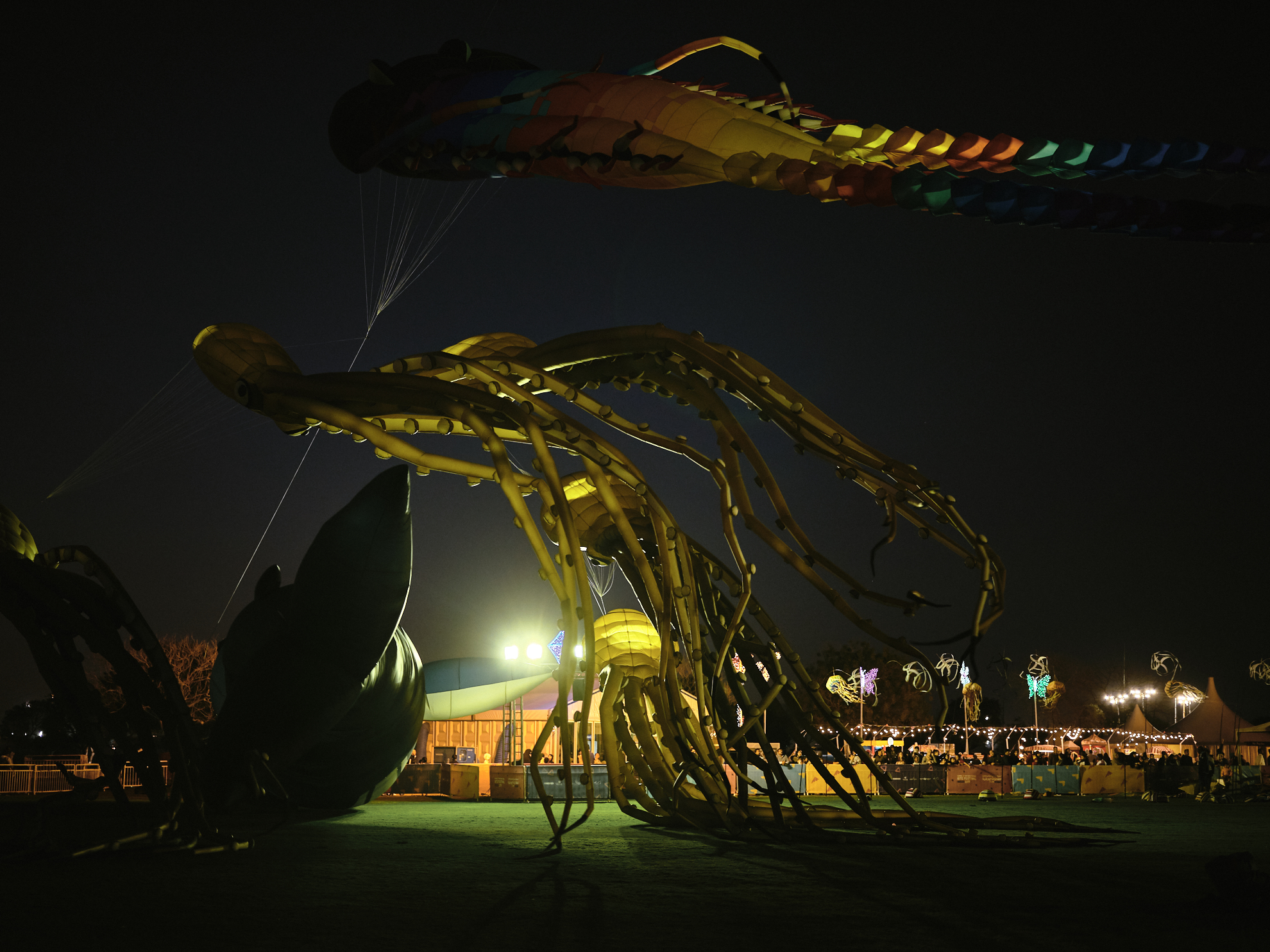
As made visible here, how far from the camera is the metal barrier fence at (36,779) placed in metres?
32.6

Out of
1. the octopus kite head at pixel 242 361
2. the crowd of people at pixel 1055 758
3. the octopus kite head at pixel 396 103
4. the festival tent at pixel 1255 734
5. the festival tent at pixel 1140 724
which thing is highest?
the octopus kite head at pixel 396 103

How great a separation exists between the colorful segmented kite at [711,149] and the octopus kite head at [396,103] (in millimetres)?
16

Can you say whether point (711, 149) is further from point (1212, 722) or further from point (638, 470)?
point (1212, 722)

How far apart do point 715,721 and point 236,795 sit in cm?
577

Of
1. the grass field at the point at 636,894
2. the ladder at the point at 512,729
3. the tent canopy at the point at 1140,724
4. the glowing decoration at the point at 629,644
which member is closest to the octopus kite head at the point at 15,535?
the grass field at the point at 636,894

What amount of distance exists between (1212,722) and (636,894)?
47.0m

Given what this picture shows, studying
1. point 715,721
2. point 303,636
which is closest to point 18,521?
point 303,636

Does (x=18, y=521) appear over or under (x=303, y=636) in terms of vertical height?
over

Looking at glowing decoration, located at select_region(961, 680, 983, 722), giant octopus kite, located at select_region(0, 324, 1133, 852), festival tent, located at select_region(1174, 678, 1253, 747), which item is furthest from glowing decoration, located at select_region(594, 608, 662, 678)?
festival tent, located at select_region(1174, 678, 1253, 747)

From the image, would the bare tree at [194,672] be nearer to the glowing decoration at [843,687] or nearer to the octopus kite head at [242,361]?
the glowing decoration at [843,687]

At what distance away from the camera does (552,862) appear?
10.9 meters

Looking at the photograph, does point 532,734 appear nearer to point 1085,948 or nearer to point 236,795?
point 236,795

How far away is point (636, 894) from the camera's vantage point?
8.65 meters

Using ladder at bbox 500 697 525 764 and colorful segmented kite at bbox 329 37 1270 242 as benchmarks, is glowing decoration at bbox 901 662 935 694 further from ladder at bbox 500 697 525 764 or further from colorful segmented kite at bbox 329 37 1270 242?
ladder at bbox 500 697 525 764
